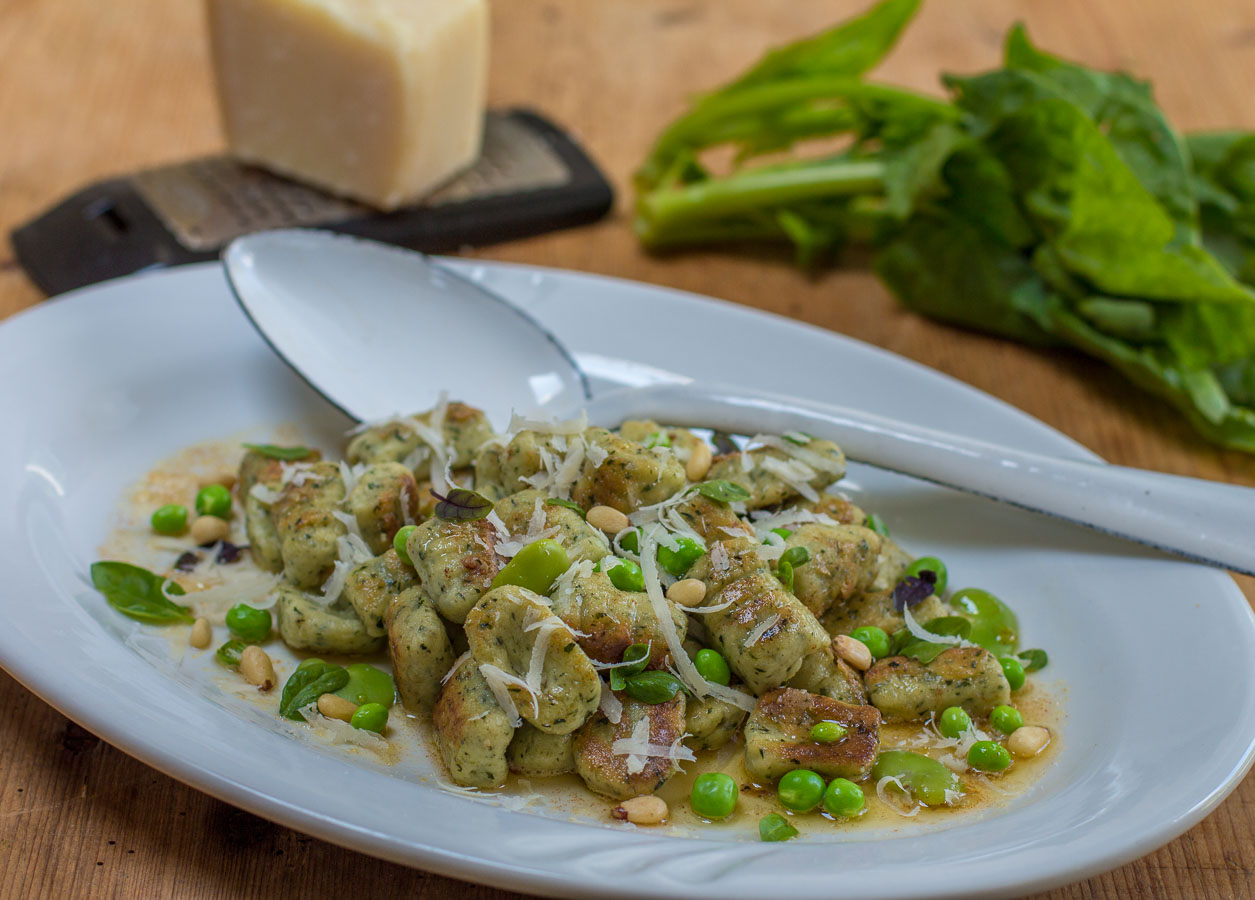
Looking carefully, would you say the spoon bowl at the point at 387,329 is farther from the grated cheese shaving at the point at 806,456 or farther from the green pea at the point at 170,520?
the grated cheese shaving at the point at 806,456

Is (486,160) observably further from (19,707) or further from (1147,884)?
(1147,884)

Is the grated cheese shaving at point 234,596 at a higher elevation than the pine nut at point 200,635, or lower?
lower

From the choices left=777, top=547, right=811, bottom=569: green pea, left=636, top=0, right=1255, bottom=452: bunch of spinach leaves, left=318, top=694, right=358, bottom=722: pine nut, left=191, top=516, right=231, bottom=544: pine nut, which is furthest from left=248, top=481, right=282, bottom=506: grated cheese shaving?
left=636, top=0, right=1255, bottom=452: bunch of spinach leaves

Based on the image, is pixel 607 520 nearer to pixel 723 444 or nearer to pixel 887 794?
pixel 723 444

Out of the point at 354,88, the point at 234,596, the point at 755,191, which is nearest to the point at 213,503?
the point at 234,596

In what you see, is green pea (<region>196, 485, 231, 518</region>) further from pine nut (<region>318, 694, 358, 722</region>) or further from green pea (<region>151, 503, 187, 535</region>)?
pine nut (<region>318, 694, 358, 722</region>)

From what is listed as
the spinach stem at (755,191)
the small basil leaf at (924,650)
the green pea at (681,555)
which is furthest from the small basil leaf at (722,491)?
the spinach stem at (755,191)
